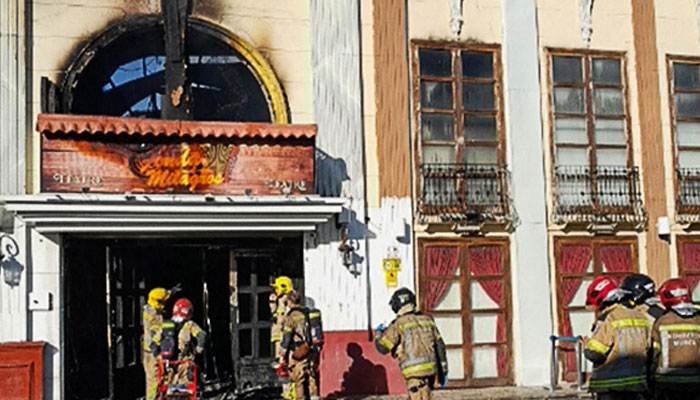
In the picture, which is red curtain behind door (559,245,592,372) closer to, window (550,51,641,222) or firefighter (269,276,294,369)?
window (550,51,641,222)

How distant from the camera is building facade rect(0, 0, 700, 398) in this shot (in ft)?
48.4

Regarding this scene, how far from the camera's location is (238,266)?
1662 centimetres

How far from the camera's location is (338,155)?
16.2m

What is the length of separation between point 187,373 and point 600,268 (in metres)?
8.41

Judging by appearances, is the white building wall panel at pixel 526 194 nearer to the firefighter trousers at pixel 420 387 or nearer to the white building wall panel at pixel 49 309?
the firefighter trousers at pixel 420 387

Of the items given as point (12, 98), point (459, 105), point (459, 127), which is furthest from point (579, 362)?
point (12, 98)

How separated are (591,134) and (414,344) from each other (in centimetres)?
819

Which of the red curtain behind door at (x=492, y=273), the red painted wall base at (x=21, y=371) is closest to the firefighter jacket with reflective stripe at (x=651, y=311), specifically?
the red curtain behind door at (x=492, y=273)

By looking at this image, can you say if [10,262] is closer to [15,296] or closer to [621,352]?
[15,296]

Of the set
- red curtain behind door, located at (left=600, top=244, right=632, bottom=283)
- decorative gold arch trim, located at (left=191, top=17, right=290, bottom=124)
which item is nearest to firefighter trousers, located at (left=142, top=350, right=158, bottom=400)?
decorative gold arch trim, located at (left=191, top=17, right=290, bottom=124)

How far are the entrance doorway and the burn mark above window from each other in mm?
2287

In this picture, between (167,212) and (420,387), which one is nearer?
(420,387)

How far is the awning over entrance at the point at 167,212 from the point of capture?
45.9ft

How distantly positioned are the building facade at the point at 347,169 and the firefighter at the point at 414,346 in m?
4.18
